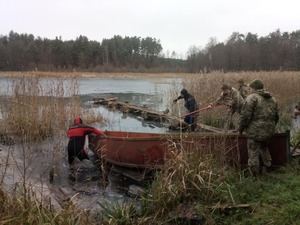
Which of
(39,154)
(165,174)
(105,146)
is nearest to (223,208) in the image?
(165,174)

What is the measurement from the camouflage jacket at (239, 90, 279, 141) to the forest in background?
3403 centimetres

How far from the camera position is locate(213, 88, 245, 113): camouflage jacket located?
9305 mm

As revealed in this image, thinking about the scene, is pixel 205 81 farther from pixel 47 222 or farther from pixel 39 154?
pixel 47 222

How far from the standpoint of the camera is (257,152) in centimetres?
580

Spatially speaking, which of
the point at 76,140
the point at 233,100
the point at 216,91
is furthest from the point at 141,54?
the point at 76,140

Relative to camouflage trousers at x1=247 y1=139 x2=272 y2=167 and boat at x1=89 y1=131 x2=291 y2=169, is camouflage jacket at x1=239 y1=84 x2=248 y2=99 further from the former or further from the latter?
camouflage trousers at x1=247 y1=139 x2=272 y2=167

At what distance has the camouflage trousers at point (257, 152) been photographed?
5777 mm

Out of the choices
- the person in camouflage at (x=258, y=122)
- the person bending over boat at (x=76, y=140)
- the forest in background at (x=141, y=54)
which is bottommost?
the person bending over boat at (x=76, y=140)

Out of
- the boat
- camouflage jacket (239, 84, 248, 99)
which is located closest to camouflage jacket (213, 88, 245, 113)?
camouflage jacket (239, 84, 248, 99)

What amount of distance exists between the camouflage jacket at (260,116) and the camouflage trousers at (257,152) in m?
0.16

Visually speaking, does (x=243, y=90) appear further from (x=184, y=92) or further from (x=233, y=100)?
(x=184, y=92)

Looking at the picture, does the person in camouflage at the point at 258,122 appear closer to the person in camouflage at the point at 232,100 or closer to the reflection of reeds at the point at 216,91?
the person in camouflage at the point at 232,100

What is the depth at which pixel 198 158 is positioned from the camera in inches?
210

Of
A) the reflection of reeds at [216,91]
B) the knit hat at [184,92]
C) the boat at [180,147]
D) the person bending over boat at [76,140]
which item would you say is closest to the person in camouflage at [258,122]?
the boat at [180,147]
